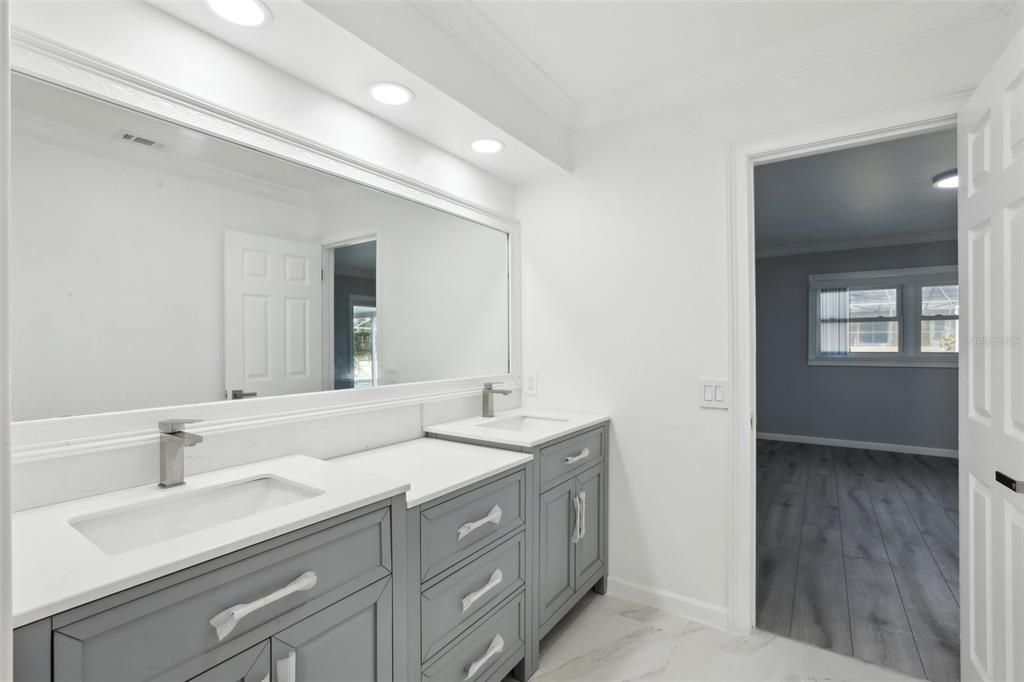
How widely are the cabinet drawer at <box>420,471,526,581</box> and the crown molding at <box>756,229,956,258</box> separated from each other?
19.2 ft

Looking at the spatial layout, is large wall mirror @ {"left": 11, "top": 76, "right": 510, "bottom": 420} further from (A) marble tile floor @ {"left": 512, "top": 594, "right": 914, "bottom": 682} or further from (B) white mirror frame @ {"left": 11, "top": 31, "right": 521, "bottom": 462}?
(A) marble tile floor @ {"left": 512, "top": 594, "right": 914, "bottom": 682}

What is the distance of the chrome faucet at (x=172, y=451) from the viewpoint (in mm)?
1305

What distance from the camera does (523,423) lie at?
260cm

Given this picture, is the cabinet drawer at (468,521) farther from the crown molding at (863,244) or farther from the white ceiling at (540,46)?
the crown molding at (863,244)

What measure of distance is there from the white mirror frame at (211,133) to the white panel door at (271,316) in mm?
71

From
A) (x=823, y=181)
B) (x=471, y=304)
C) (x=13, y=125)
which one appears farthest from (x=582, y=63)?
(x=823, y=181)

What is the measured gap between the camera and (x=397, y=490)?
1.31 meters

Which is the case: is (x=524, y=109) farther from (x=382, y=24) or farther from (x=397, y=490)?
(x=397, y=490)

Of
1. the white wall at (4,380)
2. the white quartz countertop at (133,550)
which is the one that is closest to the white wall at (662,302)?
the white quartz countertop at (133,550)

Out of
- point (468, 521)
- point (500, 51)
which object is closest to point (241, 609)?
point (468, 521)

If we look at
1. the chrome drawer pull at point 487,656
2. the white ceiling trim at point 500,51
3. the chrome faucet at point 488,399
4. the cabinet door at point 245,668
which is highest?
the white ceiling trim at point 500,51

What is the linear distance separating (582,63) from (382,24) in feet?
3.21

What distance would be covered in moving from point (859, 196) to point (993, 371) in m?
3.38

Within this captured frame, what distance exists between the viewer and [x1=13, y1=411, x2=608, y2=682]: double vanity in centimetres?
83
